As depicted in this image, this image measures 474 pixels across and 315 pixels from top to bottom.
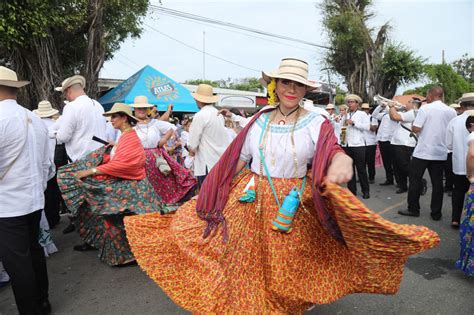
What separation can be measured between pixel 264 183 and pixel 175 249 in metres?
0.76

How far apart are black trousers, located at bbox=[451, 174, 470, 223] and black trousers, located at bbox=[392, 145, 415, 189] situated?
94.5 inches

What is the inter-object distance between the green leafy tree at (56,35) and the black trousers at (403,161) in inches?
358

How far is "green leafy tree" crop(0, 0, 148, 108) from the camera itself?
873 centimetres

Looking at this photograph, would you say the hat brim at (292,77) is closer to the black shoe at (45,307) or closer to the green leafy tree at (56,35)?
the black shoe at (45,307)

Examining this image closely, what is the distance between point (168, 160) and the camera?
18.2ft

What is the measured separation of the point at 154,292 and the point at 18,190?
5.21 ft

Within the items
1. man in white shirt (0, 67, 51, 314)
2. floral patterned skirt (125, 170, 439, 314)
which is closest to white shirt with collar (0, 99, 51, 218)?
man in white shirt (0, 67, 51, 314)

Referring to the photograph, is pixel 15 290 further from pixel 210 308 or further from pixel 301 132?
pixel 301 132

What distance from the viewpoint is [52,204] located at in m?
5.77

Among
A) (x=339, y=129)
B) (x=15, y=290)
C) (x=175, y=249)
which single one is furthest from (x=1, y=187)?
(x=339, y=129)

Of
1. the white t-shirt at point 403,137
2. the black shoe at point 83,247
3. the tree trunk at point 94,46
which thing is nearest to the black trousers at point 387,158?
the white t-shirt at point 403,137

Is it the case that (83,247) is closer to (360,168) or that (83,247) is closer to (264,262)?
(264,262)

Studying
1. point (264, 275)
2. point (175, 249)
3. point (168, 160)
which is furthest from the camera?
point (168, 160)

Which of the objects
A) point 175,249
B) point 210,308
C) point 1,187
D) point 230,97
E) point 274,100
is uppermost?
point 230,97
